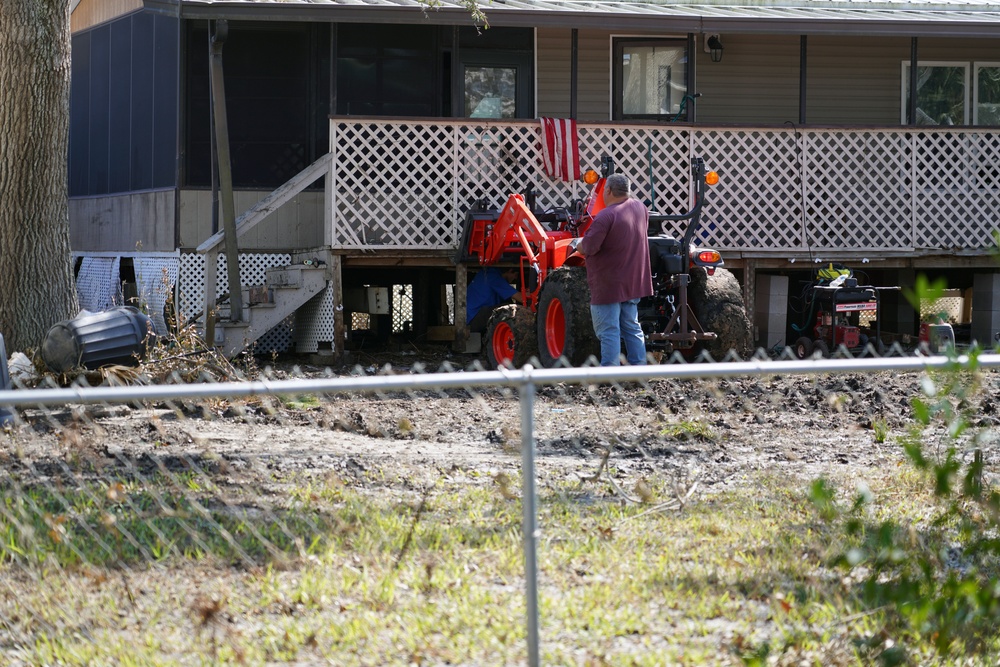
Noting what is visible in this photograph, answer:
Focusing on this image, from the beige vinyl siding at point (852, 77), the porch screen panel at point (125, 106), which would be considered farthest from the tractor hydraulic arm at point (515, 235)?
the beige vinyl siding at point (852, 77)

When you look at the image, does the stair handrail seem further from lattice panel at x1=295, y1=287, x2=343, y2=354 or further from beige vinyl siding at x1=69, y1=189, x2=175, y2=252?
beige vinyl siding at x1=69, y1=189, x2=175, y2=252

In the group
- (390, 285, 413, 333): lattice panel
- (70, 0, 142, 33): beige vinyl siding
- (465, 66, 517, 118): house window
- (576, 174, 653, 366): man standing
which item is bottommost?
(390, 285, 413, 333): lattice panel

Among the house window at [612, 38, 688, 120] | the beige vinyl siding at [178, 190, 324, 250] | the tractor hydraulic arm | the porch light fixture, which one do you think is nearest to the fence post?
the tractor hydraulic arm

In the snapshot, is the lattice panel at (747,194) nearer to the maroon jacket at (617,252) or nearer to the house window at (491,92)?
the house window at (491,92)

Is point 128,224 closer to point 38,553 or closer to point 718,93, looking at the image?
point 718,93

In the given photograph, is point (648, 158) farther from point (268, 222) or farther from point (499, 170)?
point (268, 222)

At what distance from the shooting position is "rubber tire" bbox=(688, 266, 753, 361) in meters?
10.9

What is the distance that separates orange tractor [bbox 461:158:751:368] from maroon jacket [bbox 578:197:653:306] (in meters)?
0.63

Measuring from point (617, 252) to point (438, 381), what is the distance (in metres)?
6.52

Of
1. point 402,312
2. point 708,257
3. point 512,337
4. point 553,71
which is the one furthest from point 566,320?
point 402,312

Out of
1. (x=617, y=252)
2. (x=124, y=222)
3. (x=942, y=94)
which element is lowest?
(x=617, y=252)

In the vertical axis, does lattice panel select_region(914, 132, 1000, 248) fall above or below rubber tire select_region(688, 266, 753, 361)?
above

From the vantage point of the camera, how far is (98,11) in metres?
17.7

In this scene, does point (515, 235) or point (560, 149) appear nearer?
point (515, 235)
